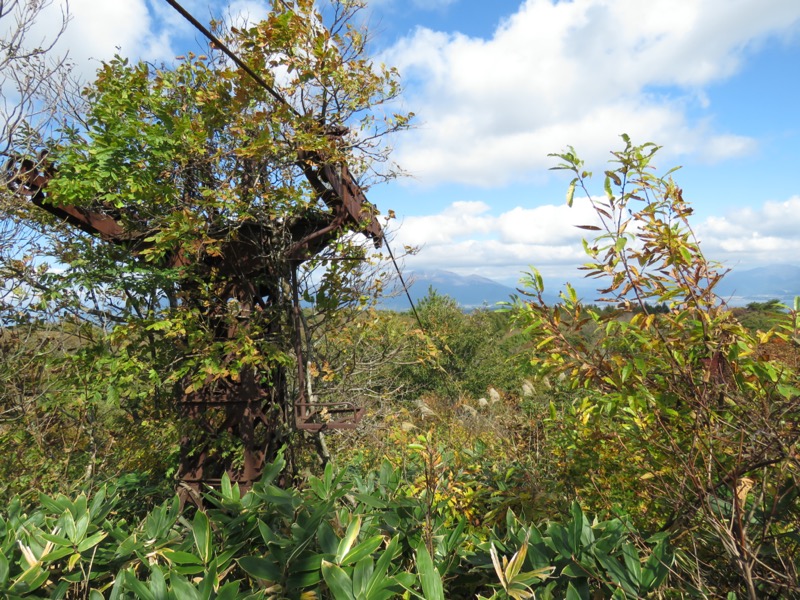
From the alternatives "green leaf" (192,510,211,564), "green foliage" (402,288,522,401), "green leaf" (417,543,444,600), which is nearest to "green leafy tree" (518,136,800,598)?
"green leaf" (417,543,444,600)

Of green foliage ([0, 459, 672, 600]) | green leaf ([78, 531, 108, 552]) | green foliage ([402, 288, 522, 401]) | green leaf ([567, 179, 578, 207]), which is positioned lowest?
green foliage ([402, 288, 522, 401])

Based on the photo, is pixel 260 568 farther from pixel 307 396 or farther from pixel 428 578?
pixel 307 396

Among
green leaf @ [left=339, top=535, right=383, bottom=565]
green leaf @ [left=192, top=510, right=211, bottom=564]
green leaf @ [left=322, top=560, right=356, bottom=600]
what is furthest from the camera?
green leaf @ [left=192, top=510, right=211, bottom=564]

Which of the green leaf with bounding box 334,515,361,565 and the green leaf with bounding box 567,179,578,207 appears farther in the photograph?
the green leaf with bounding box 567,179,578,207

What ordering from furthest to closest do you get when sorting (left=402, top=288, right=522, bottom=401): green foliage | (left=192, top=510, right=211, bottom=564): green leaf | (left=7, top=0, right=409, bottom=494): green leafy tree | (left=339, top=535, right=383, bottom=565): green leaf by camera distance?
1. (left=402, top=288, right=522, bottom=401): green foliage
2. (left=7, top=0, right=409, bottom=494): green leafy tree
3. (left=192, top=510, right=211, bottom=564): green leaf
4. (left=339, top=535, right=383, bottom=565): green leaf

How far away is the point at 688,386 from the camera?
6.15 ft

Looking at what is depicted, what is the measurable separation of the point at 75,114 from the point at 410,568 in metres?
5.24

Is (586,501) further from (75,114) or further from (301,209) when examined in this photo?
(75,114)

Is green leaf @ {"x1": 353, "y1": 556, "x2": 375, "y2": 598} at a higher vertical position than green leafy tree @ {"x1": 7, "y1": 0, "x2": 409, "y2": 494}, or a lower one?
lower

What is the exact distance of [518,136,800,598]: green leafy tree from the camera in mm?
1720

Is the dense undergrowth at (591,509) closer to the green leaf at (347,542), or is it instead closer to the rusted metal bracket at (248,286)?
the green leaf at (347,542)

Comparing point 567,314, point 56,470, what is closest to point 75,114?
point 56,470

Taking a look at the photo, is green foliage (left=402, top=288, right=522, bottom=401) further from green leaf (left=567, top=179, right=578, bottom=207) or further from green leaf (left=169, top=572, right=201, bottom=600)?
green leaf (left=169, top=572, right=201, bottom=600)

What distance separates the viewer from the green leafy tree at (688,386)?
A: 1.72 metres
